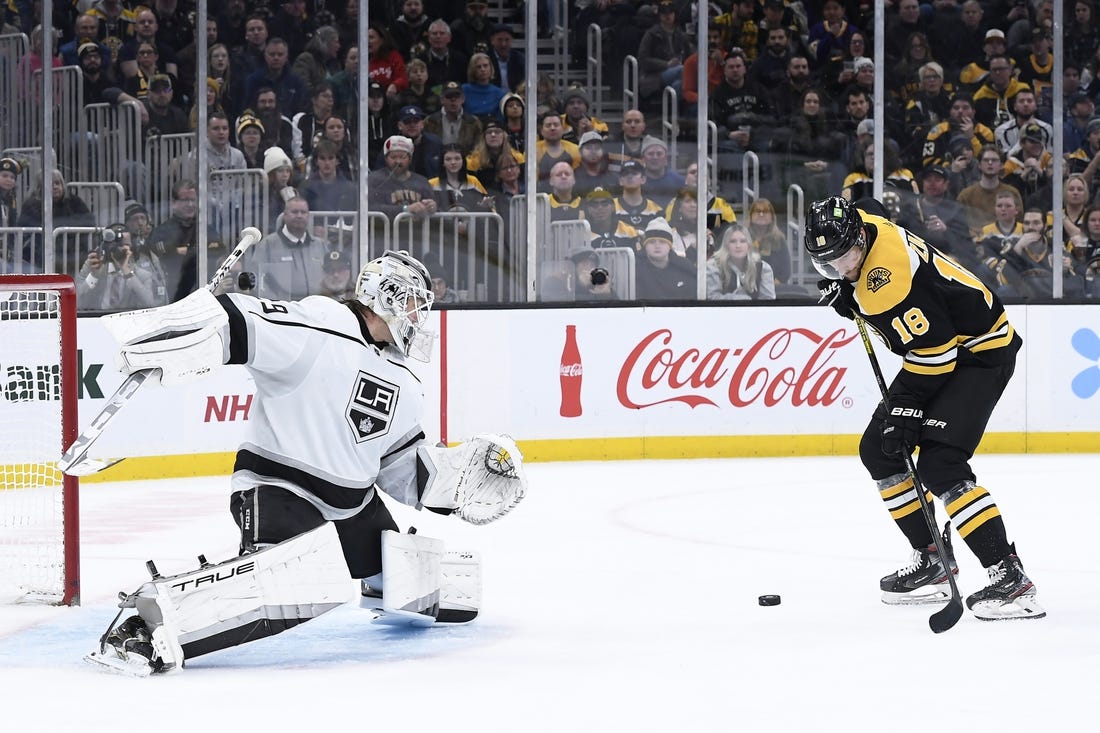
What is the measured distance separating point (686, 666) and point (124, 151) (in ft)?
18.0

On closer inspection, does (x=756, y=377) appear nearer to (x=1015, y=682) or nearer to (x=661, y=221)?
(x=661, y=221)

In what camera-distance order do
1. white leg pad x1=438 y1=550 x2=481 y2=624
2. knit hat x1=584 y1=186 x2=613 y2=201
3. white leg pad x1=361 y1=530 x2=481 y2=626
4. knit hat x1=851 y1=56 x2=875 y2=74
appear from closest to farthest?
white leg pad x1=361 y1=530 x2=481 y2=626, white leg pad x1=438 y1=550 x2=481 y2=624, knit hat x1=584 y1=186 x2=613 y2=201, knit hat x1=851 y1=56 x2=875 y2=74

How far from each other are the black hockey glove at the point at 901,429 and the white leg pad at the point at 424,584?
111 cm

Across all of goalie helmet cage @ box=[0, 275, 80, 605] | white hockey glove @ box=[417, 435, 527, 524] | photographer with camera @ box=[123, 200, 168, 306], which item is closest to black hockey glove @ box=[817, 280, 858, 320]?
white hockey glove @ box=[417, 435, 527, 524]

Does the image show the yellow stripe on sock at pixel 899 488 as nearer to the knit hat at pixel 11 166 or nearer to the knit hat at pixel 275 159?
the knit hat at pixel 275 159

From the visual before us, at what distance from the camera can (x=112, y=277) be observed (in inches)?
312

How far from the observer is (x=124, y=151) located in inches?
322

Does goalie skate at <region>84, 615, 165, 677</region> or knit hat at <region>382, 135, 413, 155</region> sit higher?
knit hat at <region>382, 135, 413, 155</region>

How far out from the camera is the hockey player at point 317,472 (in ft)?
11.4

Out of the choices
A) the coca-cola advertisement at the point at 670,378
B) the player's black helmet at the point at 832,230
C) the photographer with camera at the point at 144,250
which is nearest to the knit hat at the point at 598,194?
the coca-cola advertisement at the point at 670,378

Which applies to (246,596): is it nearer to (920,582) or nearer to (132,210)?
(920,582)

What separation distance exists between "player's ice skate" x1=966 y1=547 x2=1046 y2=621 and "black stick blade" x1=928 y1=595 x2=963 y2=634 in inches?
6.6

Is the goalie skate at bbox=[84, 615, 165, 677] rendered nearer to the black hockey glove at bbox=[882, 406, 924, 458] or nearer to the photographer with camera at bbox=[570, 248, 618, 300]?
the black hockey glove at bbox=[882, 406, 924, 458]

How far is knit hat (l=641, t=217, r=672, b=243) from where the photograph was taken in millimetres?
8992
